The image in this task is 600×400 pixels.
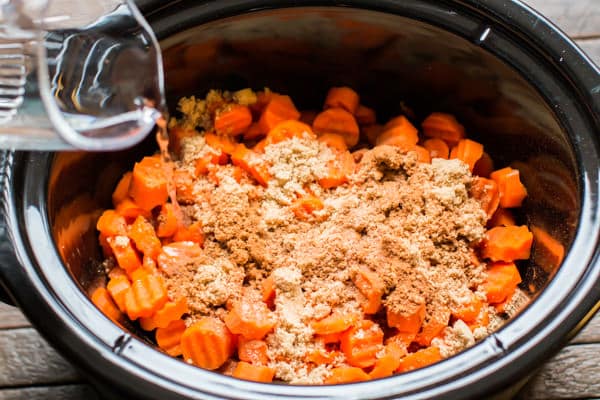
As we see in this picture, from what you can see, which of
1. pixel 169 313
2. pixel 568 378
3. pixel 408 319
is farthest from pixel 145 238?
pixel 568 378

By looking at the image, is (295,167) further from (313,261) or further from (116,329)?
(116,329)

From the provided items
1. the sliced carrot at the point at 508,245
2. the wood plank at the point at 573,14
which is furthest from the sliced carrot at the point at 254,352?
the wood plank at the point at 573,14

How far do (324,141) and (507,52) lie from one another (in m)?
0.40

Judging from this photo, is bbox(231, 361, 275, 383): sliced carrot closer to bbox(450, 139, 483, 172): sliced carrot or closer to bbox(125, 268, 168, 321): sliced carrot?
bbox(125, 268, 168, 321): sliced carrot

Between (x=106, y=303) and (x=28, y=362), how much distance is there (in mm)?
285

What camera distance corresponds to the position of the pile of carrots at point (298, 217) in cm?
130

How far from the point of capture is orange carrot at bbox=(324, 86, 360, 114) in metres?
1.62

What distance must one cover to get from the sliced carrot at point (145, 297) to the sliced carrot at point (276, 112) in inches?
16.2

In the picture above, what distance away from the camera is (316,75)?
5.43 ft

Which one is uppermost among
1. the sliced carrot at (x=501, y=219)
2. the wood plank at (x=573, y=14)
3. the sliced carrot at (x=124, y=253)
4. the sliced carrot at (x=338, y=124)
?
the wood plank at (x=573, y=14)

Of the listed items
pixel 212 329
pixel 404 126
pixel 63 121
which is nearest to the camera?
pixel 63 121

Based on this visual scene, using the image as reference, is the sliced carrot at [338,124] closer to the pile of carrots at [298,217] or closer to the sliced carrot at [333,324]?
the pile of carrots at [298,217]

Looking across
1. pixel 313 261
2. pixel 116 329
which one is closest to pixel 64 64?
pixel 116 329

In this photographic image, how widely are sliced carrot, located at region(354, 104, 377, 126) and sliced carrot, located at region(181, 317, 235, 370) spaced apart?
1.89 feet
